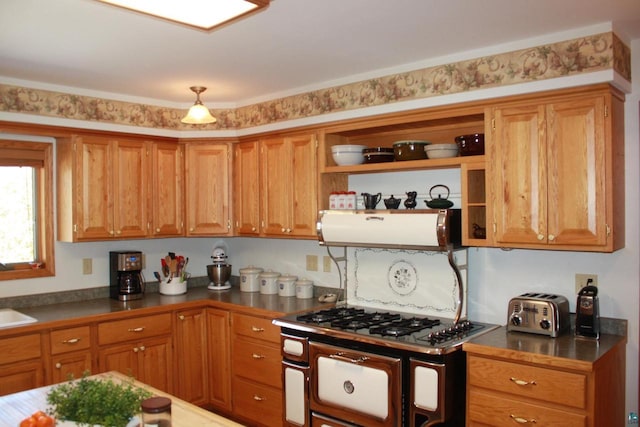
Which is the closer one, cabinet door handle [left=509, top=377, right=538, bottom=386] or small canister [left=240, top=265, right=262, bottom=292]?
cabinet door handle [left=509, top=377, right=538, bottom=386]

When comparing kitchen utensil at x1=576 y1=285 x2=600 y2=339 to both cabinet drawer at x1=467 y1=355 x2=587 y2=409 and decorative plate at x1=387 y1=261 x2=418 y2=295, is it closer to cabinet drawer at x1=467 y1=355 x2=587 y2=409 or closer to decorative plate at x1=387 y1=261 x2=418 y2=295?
cabinet drawer at x1=467 y1=355 x2=587 y2=409

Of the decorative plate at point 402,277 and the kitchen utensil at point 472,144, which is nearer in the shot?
the kitchen utensil at point 472,144

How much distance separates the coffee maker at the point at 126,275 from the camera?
160 inches

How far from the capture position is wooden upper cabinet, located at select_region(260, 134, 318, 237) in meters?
3.77

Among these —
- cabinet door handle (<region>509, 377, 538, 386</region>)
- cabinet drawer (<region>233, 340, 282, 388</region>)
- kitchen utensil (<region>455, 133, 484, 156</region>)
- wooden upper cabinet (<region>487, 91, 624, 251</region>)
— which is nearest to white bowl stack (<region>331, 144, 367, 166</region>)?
kitchen utensil (<region>455, 133, 484, 156</region>)

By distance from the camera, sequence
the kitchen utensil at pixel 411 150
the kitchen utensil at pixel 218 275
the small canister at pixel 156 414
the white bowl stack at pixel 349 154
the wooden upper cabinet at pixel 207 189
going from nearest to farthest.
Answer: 1. the small canister at pixel 156 414
2. the kitchen utensil at pixel 411 150
3. the white bowl stack at pixel 349 154
4. the wooden upper cabinet at pixel 207 189
5. the kitchen utensil at pixel 218 275

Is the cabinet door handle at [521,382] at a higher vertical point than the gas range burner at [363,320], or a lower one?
lower

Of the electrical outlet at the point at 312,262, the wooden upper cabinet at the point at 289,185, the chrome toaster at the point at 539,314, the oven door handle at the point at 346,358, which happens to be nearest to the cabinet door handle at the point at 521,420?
the chrome toaster at the point at 539,314

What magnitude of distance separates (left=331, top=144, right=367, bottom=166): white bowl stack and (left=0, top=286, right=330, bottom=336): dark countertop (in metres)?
1.05

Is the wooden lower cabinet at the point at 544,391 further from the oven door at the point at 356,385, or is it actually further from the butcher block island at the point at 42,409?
the butcher block island at the point at 42,409

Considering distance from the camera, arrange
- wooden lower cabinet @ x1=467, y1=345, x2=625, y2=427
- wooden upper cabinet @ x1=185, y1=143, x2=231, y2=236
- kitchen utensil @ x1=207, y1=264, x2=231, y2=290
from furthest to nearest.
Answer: kitchen utensil @ x1=207, y1=264, x2=231, y2=290
wooden upper cabinet @ x1=185, y1=143, x2=231, y2=236
wooden lower cabinet @ x1=467, y1=345, x2=625, y2=427

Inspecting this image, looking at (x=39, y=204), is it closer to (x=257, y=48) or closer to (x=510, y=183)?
(x=257, y=48)

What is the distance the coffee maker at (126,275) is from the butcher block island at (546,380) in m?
2.59

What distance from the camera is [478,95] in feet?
9.59
